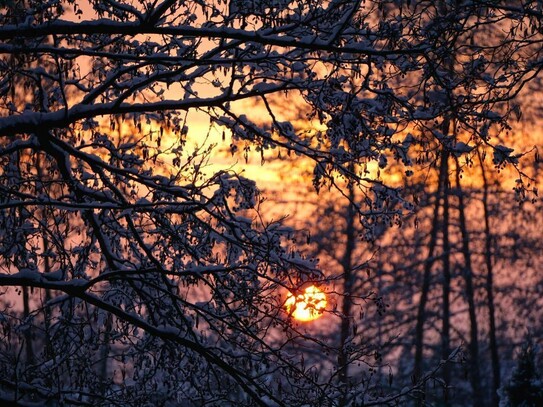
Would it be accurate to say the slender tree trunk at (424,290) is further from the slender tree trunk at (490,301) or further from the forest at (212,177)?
the forest at (212,177)

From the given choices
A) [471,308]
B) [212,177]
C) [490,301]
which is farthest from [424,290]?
[212,177]

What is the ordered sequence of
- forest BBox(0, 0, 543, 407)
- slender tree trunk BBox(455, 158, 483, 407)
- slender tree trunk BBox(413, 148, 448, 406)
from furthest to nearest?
slender tree trunk BBox(455, 158, 483, 407), slender tree trunk BBox(413, 148, 448, 406), forest BBox(0, 0, 543, 407)

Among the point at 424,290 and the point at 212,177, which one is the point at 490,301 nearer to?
the point at 424,290

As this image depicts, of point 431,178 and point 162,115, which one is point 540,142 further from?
point 162,115

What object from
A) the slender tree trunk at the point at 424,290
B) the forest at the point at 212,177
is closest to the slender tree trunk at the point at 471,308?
the slender tree trunk at the point at 424,290

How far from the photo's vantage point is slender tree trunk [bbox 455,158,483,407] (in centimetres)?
2009

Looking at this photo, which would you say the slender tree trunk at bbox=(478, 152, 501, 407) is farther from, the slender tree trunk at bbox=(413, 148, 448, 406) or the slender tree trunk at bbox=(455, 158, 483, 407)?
the slender tree trunk at bbox=(413, 148, 448, 406)

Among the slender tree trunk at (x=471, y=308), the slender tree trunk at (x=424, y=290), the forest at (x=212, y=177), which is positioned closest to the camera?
the forest at (x=212, y=177)

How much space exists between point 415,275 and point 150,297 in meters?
12.7

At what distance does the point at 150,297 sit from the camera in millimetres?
7605

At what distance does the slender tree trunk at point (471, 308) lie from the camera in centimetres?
2009

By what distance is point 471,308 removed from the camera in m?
20.4

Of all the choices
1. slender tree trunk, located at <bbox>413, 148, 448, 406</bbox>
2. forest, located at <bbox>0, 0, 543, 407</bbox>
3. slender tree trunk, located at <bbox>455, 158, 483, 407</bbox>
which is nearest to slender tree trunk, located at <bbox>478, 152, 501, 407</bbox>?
slender tree trunk, located at <bbox>455, 158, 483, 407</bbox>

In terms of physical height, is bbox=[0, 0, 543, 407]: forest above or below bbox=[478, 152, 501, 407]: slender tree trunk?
below
